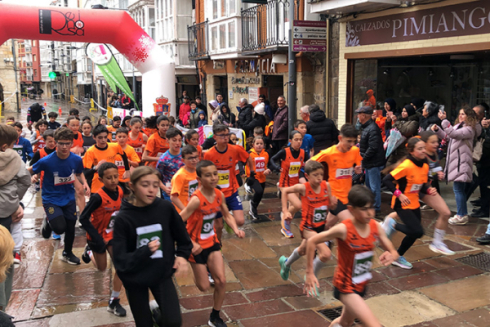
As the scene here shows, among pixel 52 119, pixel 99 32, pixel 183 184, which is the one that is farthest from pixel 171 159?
pixel 99 32

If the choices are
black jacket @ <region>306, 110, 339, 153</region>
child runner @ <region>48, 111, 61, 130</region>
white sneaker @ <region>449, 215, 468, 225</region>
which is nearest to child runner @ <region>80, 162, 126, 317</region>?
black jacket @ <region>306, 110, 339, 153</region>

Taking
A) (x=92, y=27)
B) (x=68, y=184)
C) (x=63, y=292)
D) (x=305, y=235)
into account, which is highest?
(x=92, y=27)

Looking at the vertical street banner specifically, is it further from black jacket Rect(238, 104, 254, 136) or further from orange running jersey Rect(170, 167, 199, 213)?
orange running jersey Rect(170, 167, 199, 213)

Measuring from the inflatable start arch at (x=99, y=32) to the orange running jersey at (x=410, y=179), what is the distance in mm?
11227

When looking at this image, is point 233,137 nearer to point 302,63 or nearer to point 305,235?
point 305,235

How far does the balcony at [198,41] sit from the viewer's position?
61.5 ft

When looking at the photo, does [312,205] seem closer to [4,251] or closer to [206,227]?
[206,227]

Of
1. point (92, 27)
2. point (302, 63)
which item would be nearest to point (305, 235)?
point (302, 63)

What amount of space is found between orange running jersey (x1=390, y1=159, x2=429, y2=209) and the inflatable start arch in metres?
11.2

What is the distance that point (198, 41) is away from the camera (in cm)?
1961

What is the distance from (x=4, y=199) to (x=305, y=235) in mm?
3073

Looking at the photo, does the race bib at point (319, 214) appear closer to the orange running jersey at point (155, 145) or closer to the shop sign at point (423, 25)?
the orange running jersey at point (155, 145)

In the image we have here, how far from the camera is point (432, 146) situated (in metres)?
5.60

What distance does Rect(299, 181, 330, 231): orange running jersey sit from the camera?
5.14m
